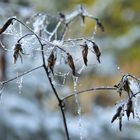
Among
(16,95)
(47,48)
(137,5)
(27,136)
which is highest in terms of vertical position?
(137,5)

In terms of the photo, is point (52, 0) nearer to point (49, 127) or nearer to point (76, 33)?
point (76, 33)

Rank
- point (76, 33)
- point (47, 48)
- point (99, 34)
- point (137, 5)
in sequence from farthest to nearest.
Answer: point (99, 34), point (137, 5), point (76, 33), point (47, 48)

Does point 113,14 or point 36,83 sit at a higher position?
point 113,14

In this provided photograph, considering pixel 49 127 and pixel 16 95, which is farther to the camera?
pixel 16 95

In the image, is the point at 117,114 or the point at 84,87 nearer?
the point at 117,114

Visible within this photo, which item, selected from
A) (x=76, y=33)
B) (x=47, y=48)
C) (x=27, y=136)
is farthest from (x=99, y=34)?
(x=47, y=48)

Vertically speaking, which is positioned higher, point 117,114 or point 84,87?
point 117,114

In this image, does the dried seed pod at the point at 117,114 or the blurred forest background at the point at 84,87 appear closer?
the dried seed pod at the point at 117,114

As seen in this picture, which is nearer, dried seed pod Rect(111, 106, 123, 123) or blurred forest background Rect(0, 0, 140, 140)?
dried seed pod Rect(111, 106, 123, 123)
